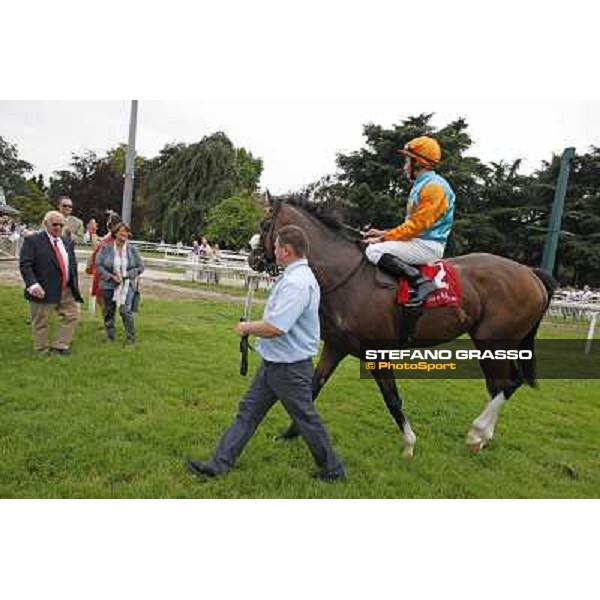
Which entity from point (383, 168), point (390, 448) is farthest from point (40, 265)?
point (383, 168)

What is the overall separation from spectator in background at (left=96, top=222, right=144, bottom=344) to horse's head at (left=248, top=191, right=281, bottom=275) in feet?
11.0

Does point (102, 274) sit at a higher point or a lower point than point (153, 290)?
higher

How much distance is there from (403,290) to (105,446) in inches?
103

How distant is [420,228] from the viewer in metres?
4.05

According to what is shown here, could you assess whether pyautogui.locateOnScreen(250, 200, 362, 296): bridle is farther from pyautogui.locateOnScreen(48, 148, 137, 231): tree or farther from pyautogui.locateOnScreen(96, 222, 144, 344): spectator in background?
pyautogui.locateOnScreen(48, 148, 137, 231): tree

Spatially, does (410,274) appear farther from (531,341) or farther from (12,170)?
(12,170)

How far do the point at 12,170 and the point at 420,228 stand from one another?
6974 cm

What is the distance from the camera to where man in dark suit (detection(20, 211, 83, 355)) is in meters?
5.87

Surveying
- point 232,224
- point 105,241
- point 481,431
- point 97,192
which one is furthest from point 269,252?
point 97,192

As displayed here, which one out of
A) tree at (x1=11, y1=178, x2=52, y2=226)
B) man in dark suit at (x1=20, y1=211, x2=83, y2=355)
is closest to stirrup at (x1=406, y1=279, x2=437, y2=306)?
man in dark suit at (x1=20, y1=211, x2=83, y2=355)

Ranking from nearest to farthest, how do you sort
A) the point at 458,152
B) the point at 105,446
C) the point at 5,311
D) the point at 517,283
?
1. the point at 105,446
2. the point at 517,283
3. the point at 5,311
4. the point at 458,152

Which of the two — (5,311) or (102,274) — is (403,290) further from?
(5,311)

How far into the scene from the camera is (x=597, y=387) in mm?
7414

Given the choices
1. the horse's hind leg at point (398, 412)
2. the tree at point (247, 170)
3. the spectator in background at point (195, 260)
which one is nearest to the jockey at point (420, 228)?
the horse's hind leg at point (398, 412)
